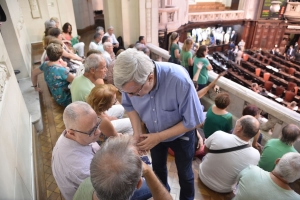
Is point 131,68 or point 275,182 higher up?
point 131,68

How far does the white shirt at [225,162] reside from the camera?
2051 millimetres

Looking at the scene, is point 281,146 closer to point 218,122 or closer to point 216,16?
point 218,122

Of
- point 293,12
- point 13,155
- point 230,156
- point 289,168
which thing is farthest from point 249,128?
point 293,12

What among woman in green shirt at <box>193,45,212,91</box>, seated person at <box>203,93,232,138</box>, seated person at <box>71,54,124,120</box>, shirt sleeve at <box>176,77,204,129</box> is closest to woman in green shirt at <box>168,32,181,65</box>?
woman in green shirt at <box>193,45,212,91</box>

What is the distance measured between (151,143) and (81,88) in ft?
4.56

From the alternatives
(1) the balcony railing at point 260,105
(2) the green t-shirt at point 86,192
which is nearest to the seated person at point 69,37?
(1) the balcony railing at point 260,105

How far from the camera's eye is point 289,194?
5.24 ft

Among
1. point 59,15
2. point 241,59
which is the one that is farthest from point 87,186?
point 241,59

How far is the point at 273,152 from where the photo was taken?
7.50 ft

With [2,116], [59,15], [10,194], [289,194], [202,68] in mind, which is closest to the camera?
[10,194]

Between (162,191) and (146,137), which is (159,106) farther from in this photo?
(162,191)

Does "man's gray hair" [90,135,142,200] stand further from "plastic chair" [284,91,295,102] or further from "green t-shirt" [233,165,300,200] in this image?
"plastic chair" [284,91,295,102]

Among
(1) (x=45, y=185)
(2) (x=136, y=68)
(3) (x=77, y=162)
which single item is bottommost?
(1) (x=45, y=185)

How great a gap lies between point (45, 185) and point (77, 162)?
3.61 ft
